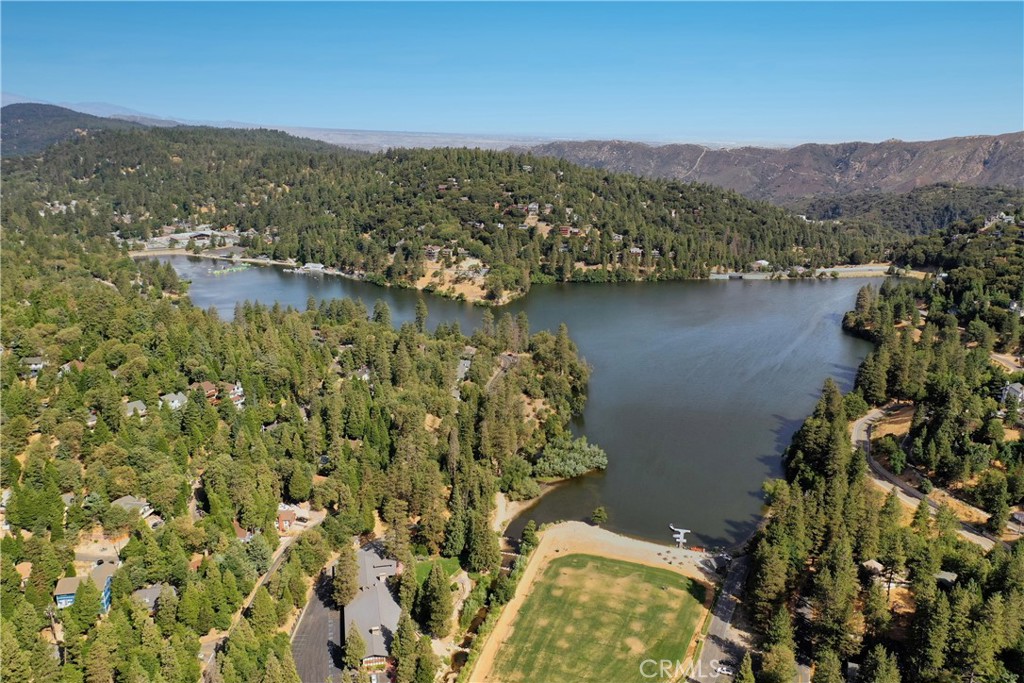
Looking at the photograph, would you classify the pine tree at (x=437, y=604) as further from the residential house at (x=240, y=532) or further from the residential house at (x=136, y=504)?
the residential house at (x=136, y=504)

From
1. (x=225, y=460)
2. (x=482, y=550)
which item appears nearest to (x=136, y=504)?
(x=225, y=460)

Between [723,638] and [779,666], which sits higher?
[779,666]

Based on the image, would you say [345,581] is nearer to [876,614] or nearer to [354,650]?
[354,650]

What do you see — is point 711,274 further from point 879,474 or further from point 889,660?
point 889,660

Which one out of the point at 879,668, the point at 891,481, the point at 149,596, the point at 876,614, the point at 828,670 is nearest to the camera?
the point at 879,668

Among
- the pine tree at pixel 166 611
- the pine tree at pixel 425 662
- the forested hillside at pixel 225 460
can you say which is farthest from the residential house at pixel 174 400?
the pine tree at pixel 425 662

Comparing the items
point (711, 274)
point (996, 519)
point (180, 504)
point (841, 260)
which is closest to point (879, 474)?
point (996, 519)
